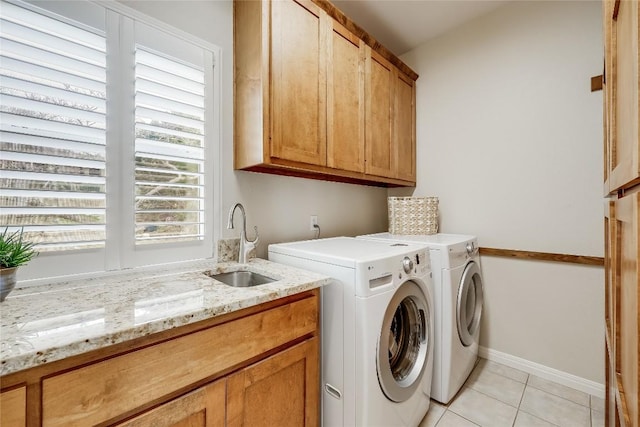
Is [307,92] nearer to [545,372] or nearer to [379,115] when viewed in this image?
[379,115]

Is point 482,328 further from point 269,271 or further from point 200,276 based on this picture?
point 200,276

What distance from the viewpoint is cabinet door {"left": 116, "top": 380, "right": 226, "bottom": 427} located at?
78 cm

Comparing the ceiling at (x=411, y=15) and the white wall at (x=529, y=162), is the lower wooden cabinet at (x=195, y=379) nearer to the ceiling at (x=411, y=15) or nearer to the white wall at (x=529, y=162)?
the white wall at (x=529, y=162)

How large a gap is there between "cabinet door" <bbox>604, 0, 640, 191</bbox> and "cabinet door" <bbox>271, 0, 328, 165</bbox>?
1.23 metres

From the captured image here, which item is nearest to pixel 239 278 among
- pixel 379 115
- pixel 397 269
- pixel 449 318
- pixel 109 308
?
pixel 109 308

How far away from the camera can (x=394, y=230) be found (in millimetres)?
2328

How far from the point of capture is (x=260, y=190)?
1810 millimetres

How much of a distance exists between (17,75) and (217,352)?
1.28 metres

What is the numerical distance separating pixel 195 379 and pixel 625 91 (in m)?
1.31

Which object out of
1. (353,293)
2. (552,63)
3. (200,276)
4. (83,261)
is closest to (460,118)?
(552,63)

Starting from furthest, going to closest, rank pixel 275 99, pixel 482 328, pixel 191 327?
pixel 482 328
pixel 275 99
pixel 191 327

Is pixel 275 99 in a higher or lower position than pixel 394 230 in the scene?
higher

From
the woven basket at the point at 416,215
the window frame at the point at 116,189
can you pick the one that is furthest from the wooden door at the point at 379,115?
the window frame at the point at 116,189

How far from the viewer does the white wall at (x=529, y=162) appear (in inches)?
71.4
